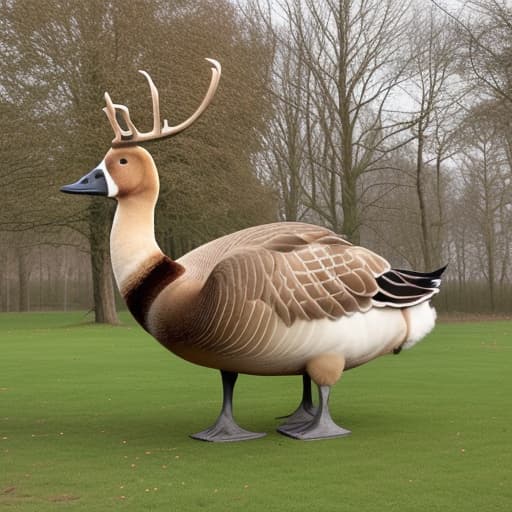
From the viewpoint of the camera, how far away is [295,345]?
26.6 ft

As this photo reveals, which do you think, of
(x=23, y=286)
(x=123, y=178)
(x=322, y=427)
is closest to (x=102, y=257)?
(x=23, y=286)

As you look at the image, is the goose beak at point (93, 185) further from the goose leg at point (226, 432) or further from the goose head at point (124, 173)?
the goose leg at point (226, 432)

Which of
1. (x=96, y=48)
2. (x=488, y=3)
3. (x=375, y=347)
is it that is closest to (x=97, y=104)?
(x=96, y=48)

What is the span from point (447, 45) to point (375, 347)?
94.6ft

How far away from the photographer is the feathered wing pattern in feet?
28.1

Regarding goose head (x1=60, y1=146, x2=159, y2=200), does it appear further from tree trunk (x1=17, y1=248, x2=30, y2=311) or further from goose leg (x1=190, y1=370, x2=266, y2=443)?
tree trunk (x1=17, y1=248, x2=30, y2=311)

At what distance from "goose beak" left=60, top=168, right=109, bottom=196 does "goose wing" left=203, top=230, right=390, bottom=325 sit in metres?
1.25

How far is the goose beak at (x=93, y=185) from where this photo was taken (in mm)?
8242

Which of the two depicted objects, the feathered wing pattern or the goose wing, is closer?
the goose wing

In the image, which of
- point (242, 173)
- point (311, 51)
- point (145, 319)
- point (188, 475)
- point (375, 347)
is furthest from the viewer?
point (311, 51)

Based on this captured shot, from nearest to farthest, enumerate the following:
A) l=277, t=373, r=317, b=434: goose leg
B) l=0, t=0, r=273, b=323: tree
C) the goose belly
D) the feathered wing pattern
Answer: the goose belly → the feathered wing pattern → l=277, t=373, r=317, b=434: goose leg → l=0, t=0, r=273, b=323: tree

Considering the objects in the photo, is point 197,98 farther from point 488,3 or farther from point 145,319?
point 145,319

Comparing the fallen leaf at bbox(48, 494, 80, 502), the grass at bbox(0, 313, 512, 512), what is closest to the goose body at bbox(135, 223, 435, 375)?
the grass at bbox(0, 313, 512, 512)

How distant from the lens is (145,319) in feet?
26.2
